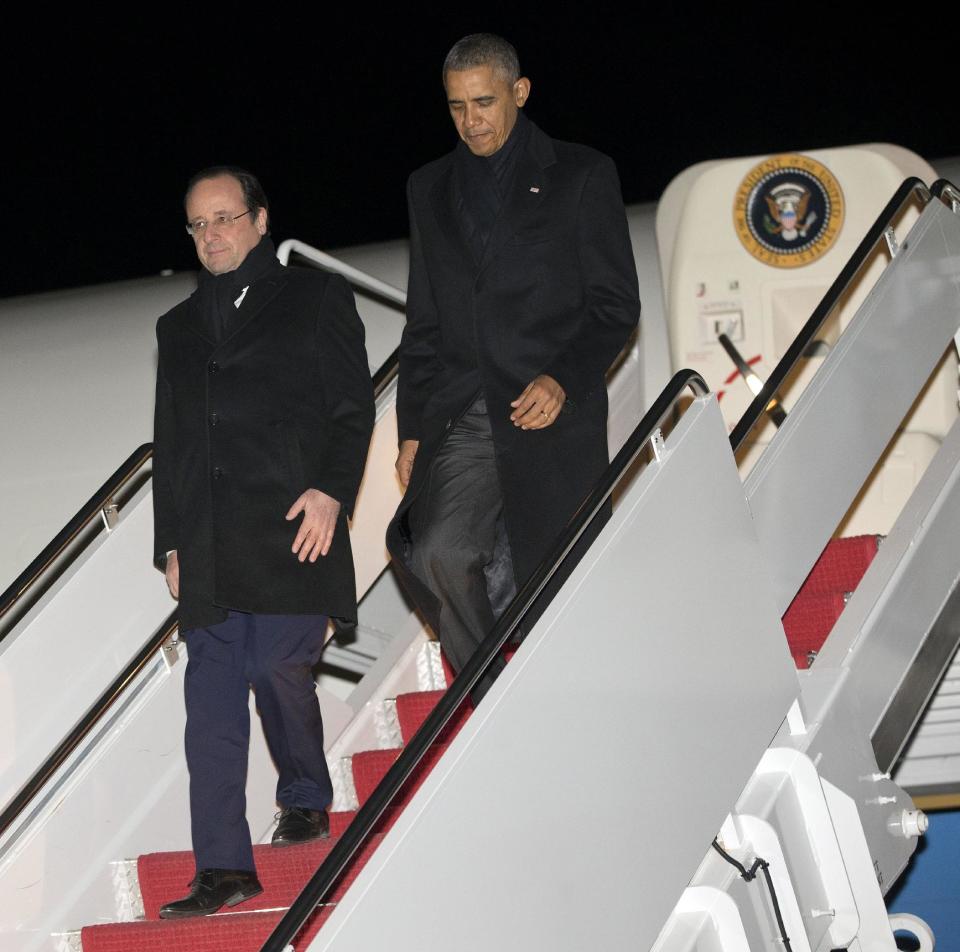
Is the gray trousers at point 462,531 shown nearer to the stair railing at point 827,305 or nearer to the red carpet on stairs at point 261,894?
the red carpet on stairs at point 261,894

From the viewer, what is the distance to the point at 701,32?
497 inches

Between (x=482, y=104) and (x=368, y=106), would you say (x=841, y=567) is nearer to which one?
(x=482, y=104)

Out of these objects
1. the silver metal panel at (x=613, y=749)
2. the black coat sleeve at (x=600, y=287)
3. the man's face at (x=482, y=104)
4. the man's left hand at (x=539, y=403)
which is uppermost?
the man's face at (x=482, y=104)

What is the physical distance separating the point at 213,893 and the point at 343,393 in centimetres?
112

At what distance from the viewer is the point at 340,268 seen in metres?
4.87

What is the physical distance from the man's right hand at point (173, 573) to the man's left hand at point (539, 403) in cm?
86

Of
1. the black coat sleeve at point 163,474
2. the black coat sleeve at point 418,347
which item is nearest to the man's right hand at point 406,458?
the black coat sleeve at point 418,347

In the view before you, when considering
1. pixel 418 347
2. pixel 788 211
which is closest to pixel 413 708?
pixel 418 347

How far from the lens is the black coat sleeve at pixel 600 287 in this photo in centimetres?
316

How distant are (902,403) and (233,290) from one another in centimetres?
174

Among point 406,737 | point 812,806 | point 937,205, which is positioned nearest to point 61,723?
point 406,737

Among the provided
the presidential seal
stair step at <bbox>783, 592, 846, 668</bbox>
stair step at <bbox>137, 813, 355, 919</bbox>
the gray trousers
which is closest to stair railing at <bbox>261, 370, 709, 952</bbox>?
the gray trousers

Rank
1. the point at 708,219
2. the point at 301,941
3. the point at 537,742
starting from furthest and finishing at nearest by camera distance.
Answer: the point at 708,219 → the point at 301,941 → the point at 537,742

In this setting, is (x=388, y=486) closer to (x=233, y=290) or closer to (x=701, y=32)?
(x=233, y=290)
